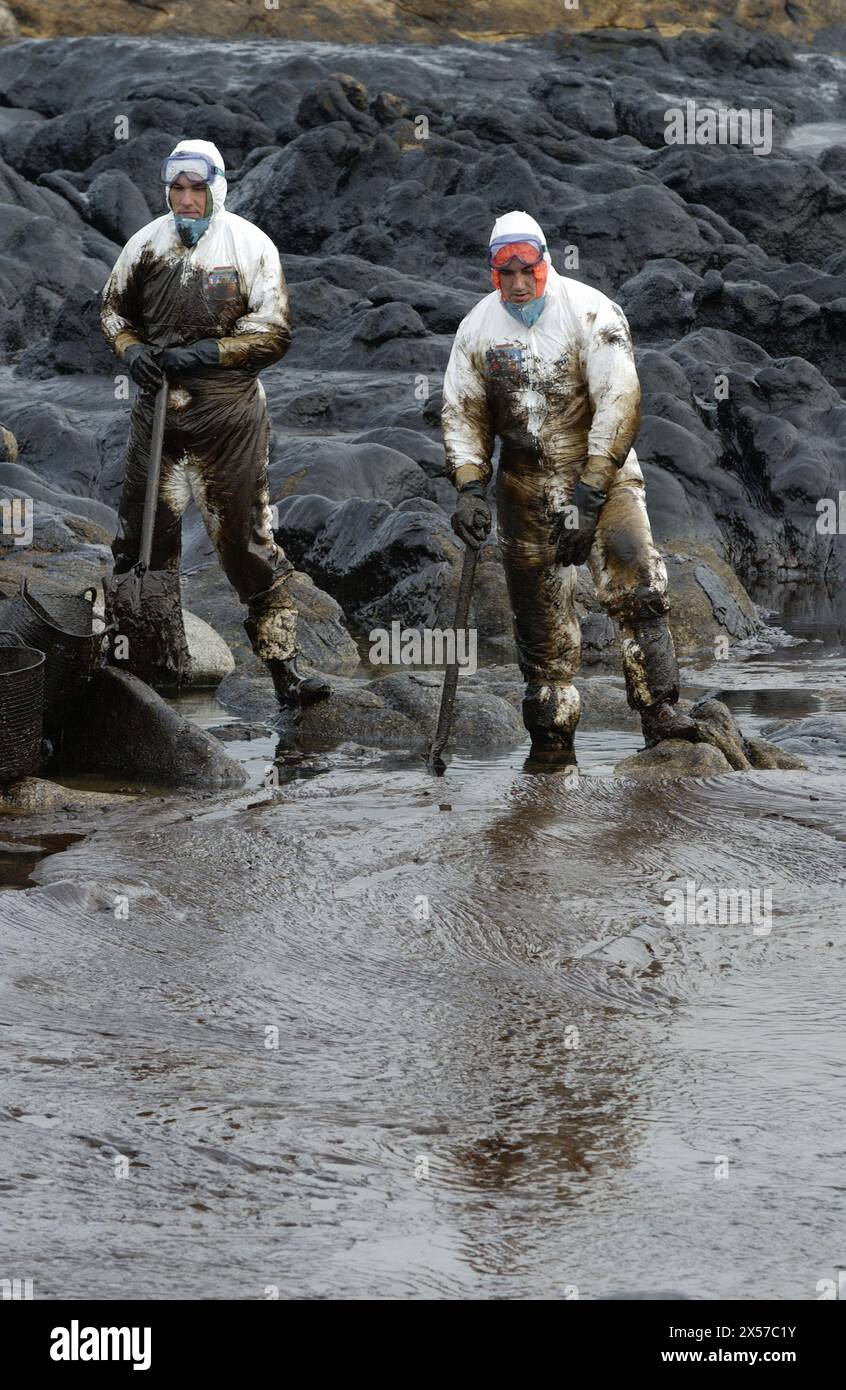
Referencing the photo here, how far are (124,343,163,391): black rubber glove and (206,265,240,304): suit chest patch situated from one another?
36 centimetres

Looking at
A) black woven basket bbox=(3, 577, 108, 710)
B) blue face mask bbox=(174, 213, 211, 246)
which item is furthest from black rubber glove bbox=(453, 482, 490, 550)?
blue face mask bbox=(174, 213, 211, 246)

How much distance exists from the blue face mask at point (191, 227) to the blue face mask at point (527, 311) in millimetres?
1413

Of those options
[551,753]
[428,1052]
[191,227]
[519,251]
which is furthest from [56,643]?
[428,1052]

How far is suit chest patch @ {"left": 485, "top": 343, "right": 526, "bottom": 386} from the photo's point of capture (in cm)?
683

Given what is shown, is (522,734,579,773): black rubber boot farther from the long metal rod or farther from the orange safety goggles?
the orange safety goggles

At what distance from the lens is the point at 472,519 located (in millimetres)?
6820

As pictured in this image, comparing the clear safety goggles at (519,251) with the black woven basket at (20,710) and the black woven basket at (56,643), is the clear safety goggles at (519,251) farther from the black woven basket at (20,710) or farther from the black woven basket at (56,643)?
the black woven basket at (20,710)

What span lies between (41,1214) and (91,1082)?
628 mm

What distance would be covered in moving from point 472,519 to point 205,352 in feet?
4.62

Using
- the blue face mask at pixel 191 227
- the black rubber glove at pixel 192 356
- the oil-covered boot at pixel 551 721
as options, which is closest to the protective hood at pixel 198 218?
the blue face mask at pixel 191 227

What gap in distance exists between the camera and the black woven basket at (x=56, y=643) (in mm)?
6703

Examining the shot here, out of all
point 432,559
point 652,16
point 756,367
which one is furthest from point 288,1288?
point 652,16

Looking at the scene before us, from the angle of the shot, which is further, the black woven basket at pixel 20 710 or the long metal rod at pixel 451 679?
the long metal rod at pixel 451 679

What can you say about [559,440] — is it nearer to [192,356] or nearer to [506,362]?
[506,362]
